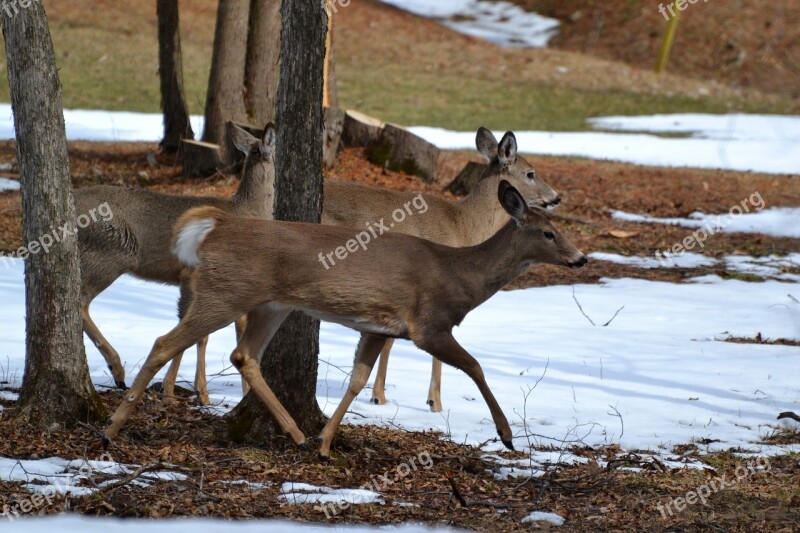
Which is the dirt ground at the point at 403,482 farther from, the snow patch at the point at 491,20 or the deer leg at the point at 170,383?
the snow patch at the point at 491,20

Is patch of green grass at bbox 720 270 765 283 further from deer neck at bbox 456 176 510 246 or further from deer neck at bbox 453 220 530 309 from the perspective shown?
deer neck at bbox 453 220 530 309

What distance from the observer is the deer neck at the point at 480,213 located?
339 inches

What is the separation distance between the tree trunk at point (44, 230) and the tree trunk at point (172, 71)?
31.0ft

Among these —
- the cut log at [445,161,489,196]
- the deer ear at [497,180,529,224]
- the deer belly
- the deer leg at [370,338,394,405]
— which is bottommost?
the deer leg at [370,338,394,405]

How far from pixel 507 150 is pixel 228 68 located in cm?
624

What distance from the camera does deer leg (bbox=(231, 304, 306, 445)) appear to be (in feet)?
19.6

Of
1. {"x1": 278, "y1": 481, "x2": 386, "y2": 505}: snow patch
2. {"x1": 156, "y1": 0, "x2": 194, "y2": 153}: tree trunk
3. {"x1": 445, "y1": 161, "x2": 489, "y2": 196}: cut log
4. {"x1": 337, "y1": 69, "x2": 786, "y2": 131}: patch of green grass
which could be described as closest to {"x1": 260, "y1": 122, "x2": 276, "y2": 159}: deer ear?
{"x1": 278, "y1": 481, "x2": 386, "y2": 505}: snow patch

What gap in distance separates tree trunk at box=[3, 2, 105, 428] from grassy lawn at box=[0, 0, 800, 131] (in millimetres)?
16488

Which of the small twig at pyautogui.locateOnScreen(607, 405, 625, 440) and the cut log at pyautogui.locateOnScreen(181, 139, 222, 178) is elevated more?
the cut log at pyautogui.locateOnScreen(181, 139, 222, 178)

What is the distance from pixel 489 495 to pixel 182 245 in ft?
7.00

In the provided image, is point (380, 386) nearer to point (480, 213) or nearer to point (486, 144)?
point (480, 213)

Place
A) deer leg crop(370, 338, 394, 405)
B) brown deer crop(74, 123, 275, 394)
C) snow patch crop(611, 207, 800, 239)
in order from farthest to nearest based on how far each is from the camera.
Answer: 1. snow patch crop(611, 207, 800, 239)
2. brown deer crop(74, 123, 275, 394)
3. deer leg crop(370, 338, 394, 405)

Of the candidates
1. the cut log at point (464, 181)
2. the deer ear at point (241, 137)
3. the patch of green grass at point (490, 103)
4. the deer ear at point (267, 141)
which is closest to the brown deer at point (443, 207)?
the deer ear at point (267, 141)

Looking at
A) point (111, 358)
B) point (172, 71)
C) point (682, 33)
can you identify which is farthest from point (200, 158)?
point (682, 33)
